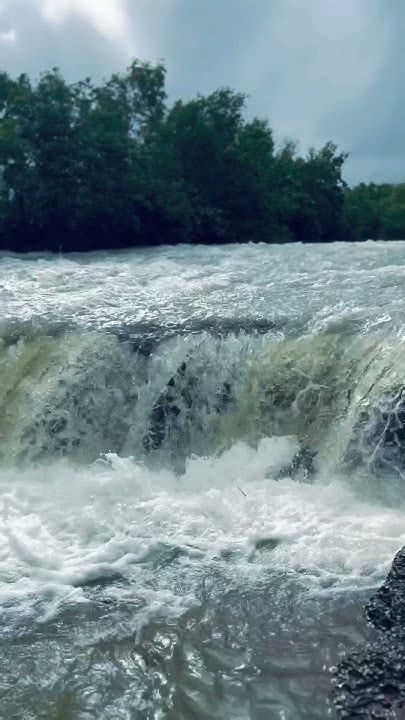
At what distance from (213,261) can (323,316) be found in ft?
15.8

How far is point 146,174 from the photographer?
18.2 meters

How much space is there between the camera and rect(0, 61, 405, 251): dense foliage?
17531 millimetres

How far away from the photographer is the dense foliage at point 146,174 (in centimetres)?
1753

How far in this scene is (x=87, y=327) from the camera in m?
10.0

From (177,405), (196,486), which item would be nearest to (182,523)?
(196,486)

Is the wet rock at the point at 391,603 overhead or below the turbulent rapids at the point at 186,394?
below

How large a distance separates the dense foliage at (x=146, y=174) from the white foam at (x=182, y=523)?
994 centimetres

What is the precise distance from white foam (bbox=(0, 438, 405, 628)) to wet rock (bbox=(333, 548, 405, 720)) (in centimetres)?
56

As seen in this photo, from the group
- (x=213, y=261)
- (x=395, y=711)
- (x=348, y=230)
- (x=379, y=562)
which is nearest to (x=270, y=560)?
(x=379, y=562)

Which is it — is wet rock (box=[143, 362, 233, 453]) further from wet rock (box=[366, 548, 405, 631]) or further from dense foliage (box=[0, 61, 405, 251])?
dense foliage (box=[0, 61, 405, 251])

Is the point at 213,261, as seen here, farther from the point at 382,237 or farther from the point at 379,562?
the point at 382,237

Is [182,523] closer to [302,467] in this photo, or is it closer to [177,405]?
[302,467]

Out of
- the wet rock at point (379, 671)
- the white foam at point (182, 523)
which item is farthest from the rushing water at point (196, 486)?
the wet rock at point (379, 671)

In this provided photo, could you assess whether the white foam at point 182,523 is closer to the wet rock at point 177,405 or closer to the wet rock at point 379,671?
the wet rock at point 177,405
